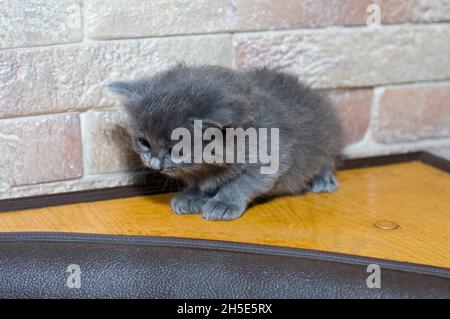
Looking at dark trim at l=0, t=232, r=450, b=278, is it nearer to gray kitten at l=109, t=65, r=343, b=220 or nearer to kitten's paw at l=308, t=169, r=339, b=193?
gray kitten at l=109, t=65, r=343, b=220

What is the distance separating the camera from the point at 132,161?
1.72 m

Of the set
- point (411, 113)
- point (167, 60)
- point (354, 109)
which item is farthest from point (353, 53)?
point (167, 60)

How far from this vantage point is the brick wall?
154 centimetres

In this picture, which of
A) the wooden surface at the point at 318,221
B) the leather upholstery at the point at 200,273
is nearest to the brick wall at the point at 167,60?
the wooden surface at the point at 318,221

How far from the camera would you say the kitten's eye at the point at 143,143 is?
1.46 m

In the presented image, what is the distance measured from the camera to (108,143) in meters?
1.68

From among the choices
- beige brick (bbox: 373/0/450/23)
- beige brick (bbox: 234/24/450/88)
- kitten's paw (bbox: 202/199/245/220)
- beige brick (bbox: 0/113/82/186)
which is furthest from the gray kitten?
beige brick (bbox: 373/0/450/23)

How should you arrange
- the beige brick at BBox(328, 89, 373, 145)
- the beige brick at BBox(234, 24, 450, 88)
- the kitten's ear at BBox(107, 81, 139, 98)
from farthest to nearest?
the beige brick at BBox(328, 89, 373, 145), the beige brick at BBox(234, 24, 450, 88), the kitten's ear at BBox(107, 81, 139, 98)

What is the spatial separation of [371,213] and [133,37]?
0.69 metres

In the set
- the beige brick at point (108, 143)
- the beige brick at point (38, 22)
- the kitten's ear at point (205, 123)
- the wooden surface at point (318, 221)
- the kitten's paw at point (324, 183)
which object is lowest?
the wooden surface at point (318, 221)

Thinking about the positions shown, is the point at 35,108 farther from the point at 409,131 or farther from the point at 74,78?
the point at 409,131

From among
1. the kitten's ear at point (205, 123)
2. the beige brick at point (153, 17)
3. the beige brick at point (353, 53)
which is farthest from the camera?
the beige brick at point (353, 53)

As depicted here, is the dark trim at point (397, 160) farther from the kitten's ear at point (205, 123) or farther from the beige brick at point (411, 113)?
the kitten's ear at point (205, 123)

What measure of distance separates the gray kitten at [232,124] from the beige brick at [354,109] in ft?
0.48
